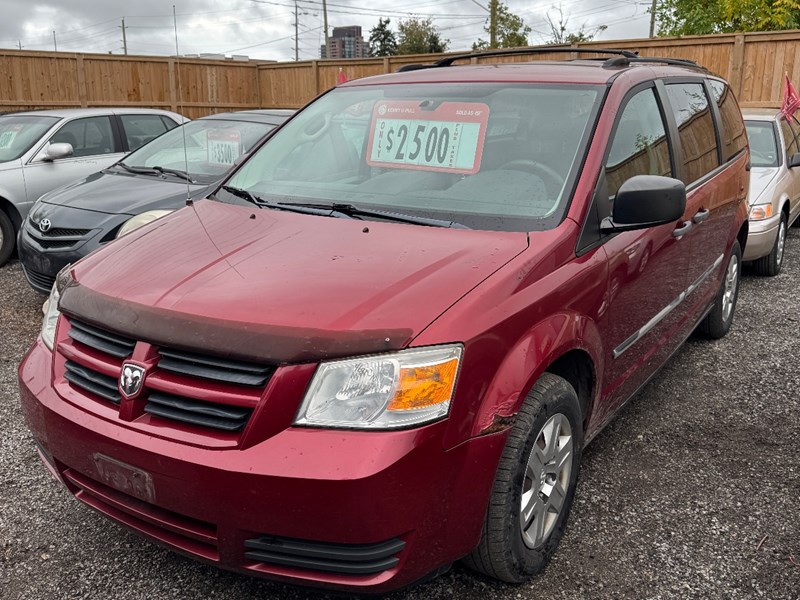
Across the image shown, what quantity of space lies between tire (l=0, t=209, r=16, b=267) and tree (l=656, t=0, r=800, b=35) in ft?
53.7

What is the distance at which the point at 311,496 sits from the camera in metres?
1.91

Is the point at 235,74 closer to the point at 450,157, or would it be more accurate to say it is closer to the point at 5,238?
the point at 5,238

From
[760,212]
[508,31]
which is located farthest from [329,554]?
[508,31]

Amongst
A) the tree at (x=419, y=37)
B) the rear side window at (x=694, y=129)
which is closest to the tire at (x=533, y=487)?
the rear side window at (x=694, y=129)

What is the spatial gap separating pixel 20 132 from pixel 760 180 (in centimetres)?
758

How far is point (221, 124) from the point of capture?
23.6ft

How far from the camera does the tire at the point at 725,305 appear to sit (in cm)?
499

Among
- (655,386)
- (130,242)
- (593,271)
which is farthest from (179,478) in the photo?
(655,386)

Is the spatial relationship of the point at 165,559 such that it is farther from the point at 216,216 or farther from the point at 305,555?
the point at 216,216

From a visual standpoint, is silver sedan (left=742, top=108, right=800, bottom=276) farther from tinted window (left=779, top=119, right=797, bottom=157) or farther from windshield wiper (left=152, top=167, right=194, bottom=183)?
windshield wiper (left=152, top=167, right=194, bottom=183)

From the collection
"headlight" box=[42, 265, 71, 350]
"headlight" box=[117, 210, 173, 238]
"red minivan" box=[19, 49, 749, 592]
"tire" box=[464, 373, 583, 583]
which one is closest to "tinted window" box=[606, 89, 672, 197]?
"red minivan" box=[19, 49, 749, 592]

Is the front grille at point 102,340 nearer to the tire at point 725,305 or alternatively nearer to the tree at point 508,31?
the tire at point 725,305

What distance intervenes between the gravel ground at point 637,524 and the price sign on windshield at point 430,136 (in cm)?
151

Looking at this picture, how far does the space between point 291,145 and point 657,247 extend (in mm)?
1763
